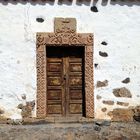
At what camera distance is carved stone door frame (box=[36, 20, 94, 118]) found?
9.89 metres

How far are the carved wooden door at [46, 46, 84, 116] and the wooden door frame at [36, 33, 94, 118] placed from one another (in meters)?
0.23

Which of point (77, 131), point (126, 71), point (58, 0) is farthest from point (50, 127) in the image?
point (58, 0)

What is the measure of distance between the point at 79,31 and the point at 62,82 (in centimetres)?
119

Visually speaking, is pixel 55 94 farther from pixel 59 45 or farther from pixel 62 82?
pixel 59 45

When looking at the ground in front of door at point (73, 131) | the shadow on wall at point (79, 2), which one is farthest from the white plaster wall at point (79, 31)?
the ground in front of door at point (73, 131)

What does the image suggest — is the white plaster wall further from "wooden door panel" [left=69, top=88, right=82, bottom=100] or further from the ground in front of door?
the ground in front of door

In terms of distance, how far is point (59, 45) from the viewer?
32.7 ft

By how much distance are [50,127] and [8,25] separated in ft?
7.85

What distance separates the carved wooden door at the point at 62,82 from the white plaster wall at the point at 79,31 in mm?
407

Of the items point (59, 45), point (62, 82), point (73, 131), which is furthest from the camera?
point (62, 82)

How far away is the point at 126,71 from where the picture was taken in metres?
10.0

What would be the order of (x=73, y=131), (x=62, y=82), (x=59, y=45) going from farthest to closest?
(x=62, y=82) < (x=59, y=45) < (x=73, y=131)

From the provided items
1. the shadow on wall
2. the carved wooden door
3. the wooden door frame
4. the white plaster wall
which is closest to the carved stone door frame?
the wooden door frame

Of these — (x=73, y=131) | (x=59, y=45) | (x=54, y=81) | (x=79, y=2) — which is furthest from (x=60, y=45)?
(x=73, y=131)
